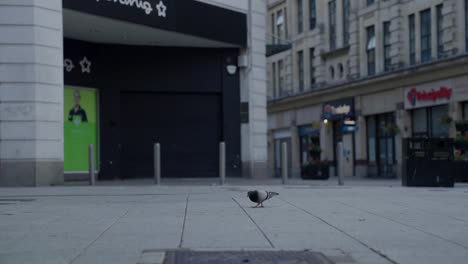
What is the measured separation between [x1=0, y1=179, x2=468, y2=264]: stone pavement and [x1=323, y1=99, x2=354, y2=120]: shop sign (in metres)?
29.7

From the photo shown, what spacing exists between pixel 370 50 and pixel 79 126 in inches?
906

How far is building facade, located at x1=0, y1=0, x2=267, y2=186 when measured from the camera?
879 inches

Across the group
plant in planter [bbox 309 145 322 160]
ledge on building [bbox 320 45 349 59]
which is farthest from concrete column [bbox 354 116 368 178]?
plant in planter [bbox 309 145 322 160]

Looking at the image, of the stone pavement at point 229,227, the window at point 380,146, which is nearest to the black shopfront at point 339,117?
the window at point 380,146

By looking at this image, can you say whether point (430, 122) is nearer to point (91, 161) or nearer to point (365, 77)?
point (365, 77)

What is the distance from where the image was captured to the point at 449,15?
33.6 m

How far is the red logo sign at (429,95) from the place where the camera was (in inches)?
1337

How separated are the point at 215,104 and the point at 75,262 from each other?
18.8m

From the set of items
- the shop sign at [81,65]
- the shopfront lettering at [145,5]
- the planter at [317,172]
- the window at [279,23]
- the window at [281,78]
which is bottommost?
the planter at [317,172]

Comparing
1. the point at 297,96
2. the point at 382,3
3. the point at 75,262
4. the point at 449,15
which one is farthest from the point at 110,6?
the point at 297,96

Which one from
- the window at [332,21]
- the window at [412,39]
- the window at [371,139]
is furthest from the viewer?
the window at [332,21]

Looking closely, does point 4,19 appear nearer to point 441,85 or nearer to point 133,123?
point 133,123

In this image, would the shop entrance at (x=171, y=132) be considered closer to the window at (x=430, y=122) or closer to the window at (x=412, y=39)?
the window at (x=430, y=122)

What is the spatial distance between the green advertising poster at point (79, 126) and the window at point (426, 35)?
62.4ft
